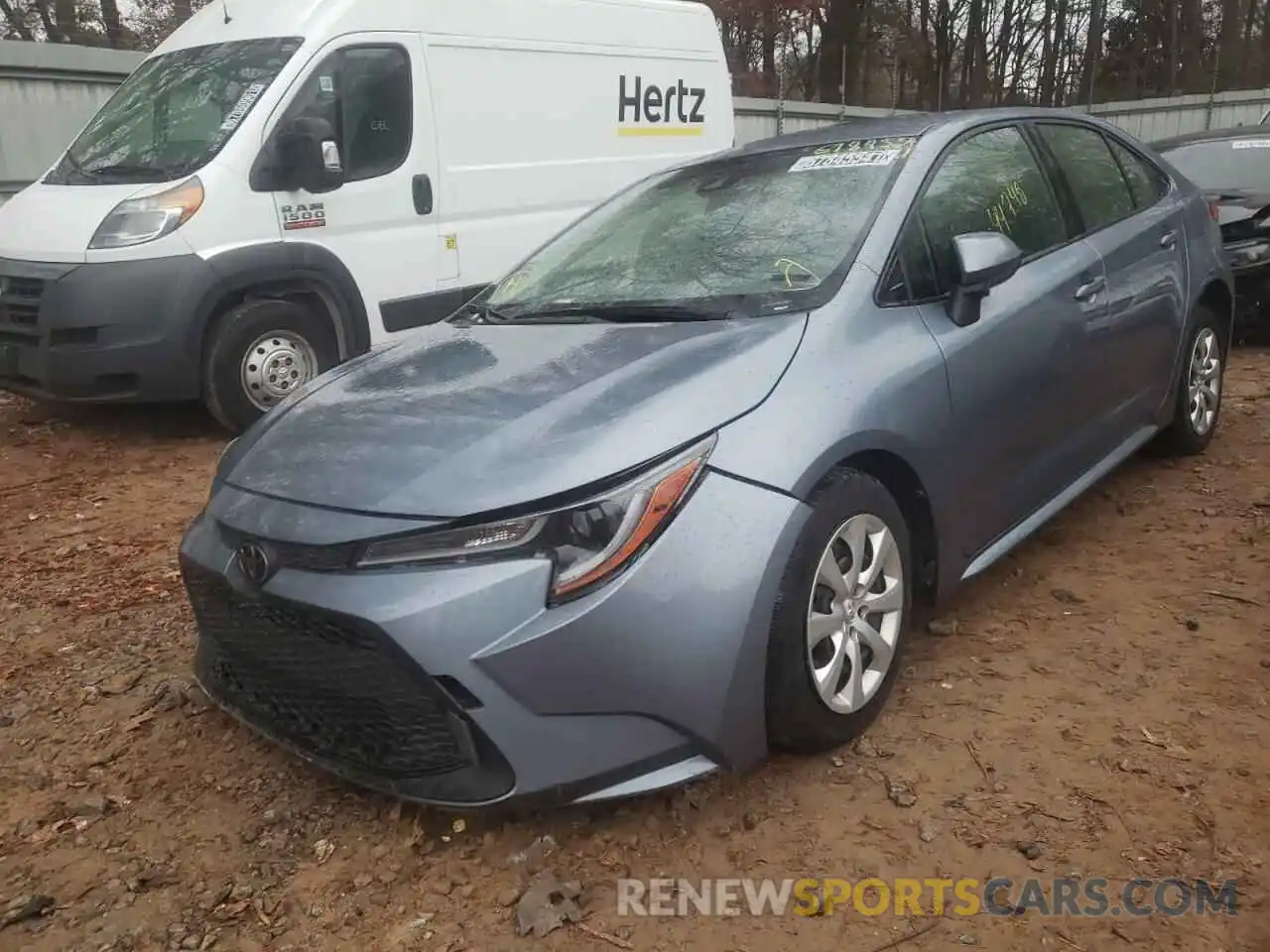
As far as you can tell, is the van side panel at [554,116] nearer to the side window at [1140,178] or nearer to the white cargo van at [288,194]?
the white cargo van at [288,194]

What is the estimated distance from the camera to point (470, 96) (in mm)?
6312

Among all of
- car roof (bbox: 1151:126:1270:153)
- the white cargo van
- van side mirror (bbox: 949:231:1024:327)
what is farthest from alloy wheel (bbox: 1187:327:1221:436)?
the white cargo van

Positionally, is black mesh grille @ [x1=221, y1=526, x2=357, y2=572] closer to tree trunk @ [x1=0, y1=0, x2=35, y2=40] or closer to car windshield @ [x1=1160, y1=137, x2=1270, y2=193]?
car windshield @ [x1=1160, y1=137, x2=1270, y2=193]

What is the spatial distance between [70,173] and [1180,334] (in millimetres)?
5473

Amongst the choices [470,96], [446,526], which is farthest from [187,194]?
[446,526]

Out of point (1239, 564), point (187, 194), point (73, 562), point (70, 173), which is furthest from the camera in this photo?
point (70, 173)

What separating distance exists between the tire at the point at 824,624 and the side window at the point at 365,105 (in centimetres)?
416

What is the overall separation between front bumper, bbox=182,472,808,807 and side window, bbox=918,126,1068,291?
3.93 ft

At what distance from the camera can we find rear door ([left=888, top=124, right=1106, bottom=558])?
3.00 metres

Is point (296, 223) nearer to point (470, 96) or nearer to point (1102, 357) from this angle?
point (470, 96)

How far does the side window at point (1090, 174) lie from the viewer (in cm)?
386

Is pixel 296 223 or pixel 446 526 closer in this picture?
pixel 446 526

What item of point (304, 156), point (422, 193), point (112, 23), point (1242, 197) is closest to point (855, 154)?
point (304, 156)

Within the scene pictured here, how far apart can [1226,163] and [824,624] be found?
6587 mm
